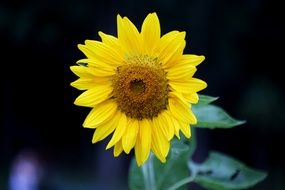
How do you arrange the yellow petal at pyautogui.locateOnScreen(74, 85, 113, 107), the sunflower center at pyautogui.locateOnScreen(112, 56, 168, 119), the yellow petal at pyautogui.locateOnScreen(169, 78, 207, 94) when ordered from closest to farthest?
the yellow petal at pyautogui.locateOnScreen(169, 78, 207, 94) → the yellow petal at pyautogui.locateOnScreen(74, 85, 113, 107) → the sunflower center at pyautogui.locateOnScreen(112, 56, 168, 119)

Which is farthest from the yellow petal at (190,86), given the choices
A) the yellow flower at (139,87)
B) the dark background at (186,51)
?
the dark background at (186,51)

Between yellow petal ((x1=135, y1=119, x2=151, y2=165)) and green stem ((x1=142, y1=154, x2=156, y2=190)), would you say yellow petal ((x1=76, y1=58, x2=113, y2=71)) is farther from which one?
green stem ((x1=142, y1=154, x2=156, y2=190))

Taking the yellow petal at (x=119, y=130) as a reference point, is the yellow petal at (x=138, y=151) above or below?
below

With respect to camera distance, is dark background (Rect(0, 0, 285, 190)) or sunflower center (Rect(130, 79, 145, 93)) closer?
sunflower center (Rect(130, 79, 145, 93))

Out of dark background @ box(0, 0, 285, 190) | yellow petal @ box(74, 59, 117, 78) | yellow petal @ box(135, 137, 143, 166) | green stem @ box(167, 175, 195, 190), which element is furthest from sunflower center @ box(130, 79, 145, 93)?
dark background @ box(0, 0, 285, 190)

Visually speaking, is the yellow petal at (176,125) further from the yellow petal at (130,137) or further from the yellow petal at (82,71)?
the yellow petal at (82,71)

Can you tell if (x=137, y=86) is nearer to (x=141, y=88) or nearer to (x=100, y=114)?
(x=141, y=88)

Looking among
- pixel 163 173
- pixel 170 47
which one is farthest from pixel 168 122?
pixel 163 173
